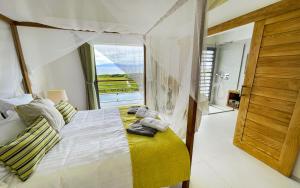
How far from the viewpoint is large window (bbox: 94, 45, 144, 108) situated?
2.80 metres

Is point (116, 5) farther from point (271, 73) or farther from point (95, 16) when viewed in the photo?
point (271, 73)

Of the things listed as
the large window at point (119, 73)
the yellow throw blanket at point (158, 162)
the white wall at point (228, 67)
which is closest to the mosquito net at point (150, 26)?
the yellow throw blanket at point (158, 162)

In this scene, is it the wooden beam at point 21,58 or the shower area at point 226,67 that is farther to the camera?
the shower area at point 226,67

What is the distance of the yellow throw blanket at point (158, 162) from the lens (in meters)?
1.17

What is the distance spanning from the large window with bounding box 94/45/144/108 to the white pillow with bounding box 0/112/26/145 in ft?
5.82

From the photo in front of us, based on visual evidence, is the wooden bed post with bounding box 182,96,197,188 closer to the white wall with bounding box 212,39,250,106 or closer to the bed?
the bed

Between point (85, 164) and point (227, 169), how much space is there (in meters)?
1.77

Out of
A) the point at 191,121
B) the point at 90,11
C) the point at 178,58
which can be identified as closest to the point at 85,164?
the point at 191,121

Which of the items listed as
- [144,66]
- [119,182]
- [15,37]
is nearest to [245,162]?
[119,182]

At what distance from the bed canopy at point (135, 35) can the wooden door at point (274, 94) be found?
3.04 feet

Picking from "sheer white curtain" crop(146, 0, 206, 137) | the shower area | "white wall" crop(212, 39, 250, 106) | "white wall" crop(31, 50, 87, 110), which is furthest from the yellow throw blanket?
"white wall" crop(212, 39, 250, 106)

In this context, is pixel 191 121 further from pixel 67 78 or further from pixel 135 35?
pixel 67 78

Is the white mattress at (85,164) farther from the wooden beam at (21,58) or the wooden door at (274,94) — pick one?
the wooden door at (274,94)

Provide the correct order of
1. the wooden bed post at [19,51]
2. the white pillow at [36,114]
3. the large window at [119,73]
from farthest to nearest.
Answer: the large window at [119,73]
the wooden bed post at [19,51]
the white pillow at [36,114]
